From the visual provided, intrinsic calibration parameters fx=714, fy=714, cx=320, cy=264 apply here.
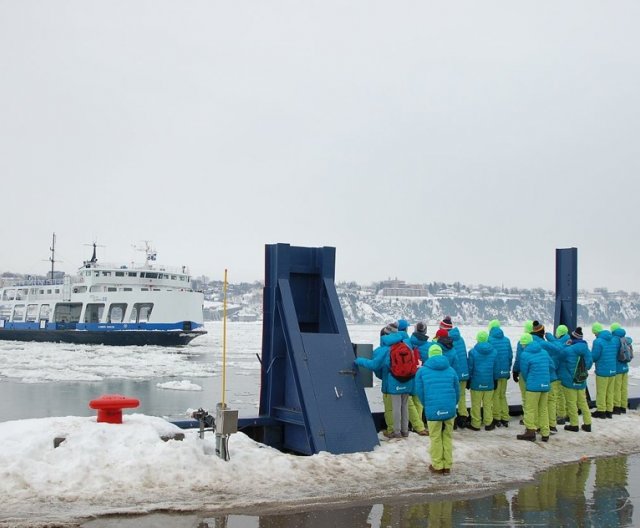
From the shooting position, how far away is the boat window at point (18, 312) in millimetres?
59875

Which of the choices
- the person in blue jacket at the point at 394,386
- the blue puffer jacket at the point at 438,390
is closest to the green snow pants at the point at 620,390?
the person in blue jacket at the point at 394,386

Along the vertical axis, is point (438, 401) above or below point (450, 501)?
above

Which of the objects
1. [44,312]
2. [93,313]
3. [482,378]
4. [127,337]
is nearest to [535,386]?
[482,378]

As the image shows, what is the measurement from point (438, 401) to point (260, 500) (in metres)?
2.03

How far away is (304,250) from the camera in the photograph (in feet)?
28.3

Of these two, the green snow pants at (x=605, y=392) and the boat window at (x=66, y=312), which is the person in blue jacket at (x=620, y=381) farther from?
the boat window at (x=66, y=312)

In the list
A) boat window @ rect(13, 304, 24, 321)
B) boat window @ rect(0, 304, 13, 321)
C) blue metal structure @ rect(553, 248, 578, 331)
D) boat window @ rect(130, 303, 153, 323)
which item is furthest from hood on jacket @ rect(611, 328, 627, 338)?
boat window @ rect(0, 304, 13, 321)

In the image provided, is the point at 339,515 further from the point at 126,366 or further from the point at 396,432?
the point at 126,366

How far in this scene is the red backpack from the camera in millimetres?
8023

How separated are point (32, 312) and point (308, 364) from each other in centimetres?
5685

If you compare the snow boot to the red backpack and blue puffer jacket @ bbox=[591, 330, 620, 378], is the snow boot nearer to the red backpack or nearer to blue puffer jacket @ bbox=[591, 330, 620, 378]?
the red backpack

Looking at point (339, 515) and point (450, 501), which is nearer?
point (339, 515)

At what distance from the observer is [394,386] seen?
8.10m

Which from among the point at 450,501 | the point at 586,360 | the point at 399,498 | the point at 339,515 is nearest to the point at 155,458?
the point at 339,515
